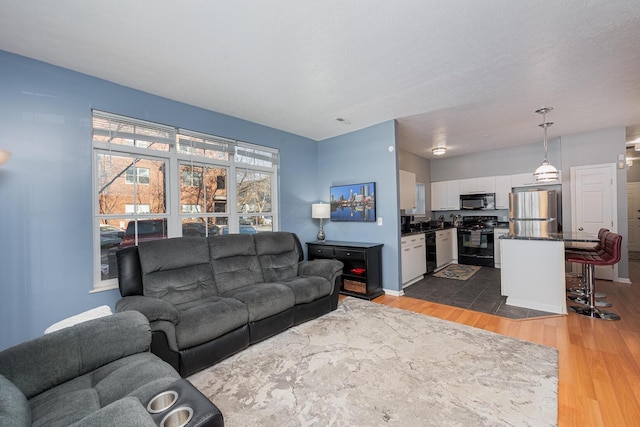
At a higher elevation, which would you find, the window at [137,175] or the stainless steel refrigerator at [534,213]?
the window at [137,175]

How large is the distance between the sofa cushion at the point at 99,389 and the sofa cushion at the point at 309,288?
1563 millimetres

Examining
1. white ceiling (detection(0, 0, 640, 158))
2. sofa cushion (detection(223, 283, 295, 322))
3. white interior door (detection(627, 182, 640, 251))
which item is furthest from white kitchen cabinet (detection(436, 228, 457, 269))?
white interior door (detection(627, 182, 640, 251))

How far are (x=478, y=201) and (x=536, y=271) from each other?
2976mm

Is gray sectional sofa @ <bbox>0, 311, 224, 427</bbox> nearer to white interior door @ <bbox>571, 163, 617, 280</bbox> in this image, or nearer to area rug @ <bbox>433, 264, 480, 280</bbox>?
area rug @ <bbox>433, 264, 480, 280</bbox>

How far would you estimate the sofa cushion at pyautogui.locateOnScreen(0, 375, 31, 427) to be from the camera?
2.85 ft

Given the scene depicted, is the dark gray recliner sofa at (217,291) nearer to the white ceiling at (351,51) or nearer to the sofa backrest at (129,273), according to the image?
the sofa backrest at (129,273)

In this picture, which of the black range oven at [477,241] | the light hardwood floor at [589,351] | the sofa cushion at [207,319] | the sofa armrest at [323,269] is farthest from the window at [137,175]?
the black range oven at [477,241]

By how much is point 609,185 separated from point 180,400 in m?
6.66

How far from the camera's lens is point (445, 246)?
19.5 ft

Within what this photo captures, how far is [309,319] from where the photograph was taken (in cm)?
310

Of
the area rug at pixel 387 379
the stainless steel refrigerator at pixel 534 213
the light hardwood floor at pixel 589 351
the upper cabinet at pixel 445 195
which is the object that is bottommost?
the light hardwood floor at pixel 589 351

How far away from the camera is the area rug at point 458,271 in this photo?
16.5ft

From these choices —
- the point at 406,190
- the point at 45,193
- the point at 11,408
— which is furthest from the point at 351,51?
the point at 406,190

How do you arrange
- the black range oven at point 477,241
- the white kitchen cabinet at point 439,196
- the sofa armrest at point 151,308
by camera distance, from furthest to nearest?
the white kitchen cabinet at point 439,196 < the black range oven at point 477,241 < the sofa armrest at point 151,308
